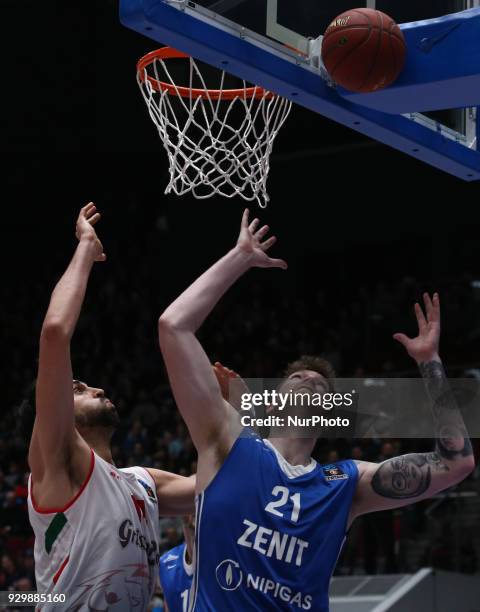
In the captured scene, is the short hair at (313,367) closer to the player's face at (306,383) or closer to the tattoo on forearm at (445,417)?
the player's face at (306,383)

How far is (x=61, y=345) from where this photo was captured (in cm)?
287

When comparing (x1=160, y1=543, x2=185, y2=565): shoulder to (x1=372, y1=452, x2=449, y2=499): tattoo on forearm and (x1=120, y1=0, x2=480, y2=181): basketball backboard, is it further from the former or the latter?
(x1=120, y1=0, x2=480, y2=181): basketball backboard

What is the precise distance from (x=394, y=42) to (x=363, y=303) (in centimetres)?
1171

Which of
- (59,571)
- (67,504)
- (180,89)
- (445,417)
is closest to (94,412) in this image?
(67,504)

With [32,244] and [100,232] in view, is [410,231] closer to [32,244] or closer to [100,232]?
[100,232]

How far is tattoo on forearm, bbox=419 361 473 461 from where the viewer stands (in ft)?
9.46

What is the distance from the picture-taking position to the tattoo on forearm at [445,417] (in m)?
2.88

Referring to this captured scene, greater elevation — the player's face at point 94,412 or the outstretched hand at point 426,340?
the outstretched hand at point 426,340

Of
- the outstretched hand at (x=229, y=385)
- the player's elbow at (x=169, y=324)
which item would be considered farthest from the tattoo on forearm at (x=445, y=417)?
the outstretched hand at (x=229, y=385)

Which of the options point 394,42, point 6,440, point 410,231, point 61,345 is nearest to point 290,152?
point 410,231

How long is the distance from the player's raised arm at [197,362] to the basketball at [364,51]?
3.73ft

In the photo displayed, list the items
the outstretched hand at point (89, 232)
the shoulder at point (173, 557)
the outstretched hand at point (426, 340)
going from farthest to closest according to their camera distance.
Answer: the shoulder at point (173, 557) < the outstretched hand at point (89, 232) < the outstretched hand at point (426, 340)

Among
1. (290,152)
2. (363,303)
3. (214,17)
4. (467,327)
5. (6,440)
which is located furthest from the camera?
(290,152)

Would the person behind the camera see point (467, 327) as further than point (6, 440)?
No
